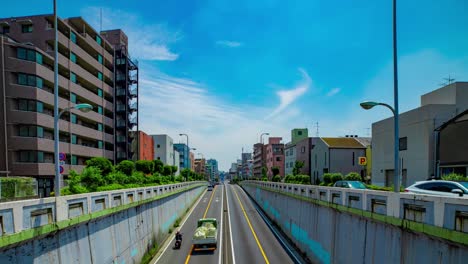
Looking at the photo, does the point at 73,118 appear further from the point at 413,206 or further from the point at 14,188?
the point at 413,206

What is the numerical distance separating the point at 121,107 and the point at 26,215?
208ft

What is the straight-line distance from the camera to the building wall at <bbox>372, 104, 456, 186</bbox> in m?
32.0

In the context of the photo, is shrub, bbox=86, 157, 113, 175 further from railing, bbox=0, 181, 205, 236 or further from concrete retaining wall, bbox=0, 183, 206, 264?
railing, bbox=0, 181, 205, 236

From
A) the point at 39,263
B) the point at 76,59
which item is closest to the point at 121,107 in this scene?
the point at 76,59

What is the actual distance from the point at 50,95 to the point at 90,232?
3719 cm

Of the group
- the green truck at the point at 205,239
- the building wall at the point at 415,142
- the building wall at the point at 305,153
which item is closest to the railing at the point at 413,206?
the green truck at the point at 205,239

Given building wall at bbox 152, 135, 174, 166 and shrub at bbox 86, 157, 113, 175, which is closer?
shrub at bbox 86, 157, 113, 175

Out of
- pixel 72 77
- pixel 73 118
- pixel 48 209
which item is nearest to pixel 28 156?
pixel 73 118

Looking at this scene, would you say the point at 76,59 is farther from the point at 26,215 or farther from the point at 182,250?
the point at 26,215

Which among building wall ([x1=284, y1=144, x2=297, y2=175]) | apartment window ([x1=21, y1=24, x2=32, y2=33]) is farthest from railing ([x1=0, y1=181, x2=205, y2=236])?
building wall ([x1=284, y1=144, x2=297, y2=175])

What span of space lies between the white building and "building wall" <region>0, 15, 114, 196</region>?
51116mm

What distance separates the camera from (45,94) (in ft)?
131

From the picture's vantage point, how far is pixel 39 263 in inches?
359

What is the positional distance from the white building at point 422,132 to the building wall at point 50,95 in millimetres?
51116
